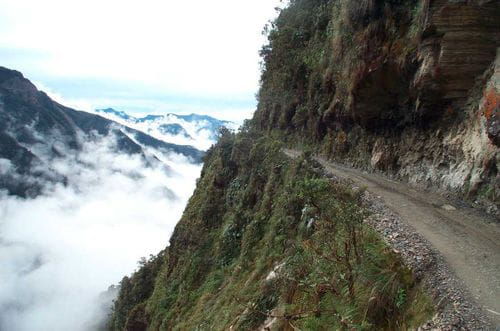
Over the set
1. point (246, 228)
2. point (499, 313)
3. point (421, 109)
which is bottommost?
point (246, 228)

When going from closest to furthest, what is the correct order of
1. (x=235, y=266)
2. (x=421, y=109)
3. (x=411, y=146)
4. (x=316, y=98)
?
(x=421, y=109) → (x=411, y=146) → (x=235, y=266) → (x=316, y=98)

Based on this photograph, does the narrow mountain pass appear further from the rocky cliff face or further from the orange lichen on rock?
the orange lichen on rock

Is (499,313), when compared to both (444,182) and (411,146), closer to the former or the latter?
(444,182)

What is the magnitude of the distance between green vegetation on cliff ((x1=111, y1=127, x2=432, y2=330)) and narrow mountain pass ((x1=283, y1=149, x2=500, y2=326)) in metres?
0.95

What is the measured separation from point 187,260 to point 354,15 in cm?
1559

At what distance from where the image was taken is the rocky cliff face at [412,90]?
10867mm

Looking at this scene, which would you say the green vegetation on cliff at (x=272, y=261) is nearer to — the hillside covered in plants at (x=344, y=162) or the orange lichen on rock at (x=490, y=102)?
the hillside covered in plants at (x=344, y=162)

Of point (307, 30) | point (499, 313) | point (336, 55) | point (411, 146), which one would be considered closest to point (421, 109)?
point (411, 146)

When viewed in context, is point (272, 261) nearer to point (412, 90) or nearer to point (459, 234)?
point (459, 234)

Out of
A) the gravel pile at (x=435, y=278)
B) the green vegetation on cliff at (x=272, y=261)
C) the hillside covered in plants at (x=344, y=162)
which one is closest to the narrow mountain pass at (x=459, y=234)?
the gravel pile at (x=435, y=278)

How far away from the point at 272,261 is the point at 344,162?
7633mm

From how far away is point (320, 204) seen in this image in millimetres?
11984

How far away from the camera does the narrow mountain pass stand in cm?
672

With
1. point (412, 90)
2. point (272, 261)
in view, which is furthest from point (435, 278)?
point (412, 90)
